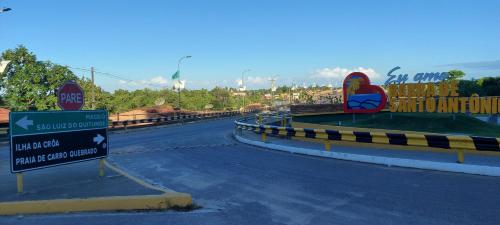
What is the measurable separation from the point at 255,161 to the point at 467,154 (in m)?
6.12

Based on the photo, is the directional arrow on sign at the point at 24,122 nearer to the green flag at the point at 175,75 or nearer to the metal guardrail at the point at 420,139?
the metal guardrail at the point at 420,139

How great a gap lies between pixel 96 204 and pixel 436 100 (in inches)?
879

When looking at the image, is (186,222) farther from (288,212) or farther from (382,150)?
(382,150)

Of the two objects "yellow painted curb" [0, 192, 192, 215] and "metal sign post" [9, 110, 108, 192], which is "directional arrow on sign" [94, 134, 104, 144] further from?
"yellow painted curb" [0, 192, 192, 215]

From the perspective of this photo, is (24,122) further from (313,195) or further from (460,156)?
(460,156)

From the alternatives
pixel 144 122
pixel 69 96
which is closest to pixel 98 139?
pixel 69 96

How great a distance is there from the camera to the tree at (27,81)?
→ 174 feet

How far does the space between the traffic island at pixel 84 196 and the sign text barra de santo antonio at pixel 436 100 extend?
1909 cm

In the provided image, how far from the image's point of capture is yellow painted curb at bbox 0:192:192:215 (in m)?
7.73

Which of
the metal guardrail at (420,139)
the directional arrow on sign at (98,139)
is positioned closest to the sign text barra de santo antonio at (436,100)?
the metal guardrail at (420,139)

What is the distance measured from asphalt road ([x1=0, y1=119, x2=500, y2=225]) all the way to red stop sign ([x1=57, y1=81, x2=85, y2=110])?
339 inches

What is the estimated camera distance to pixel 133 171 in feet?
40.7

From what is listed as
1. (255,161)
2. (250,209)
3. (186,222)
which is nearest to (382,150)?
(255,161)

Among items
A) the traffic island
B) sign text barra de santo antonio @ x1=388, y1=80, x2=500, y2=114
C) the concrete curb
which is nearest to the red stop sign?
the traffic island
